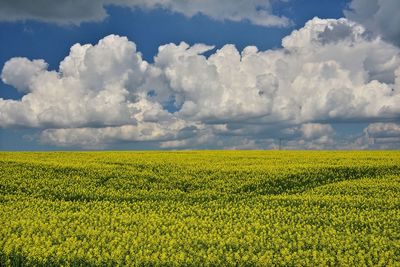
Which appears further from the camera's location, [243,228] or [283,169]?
[283,169]

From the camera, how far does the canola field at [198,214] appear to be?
14.9 metres

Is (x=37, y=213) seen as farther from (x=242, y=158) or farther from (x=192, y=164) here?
(x=242, y=158)

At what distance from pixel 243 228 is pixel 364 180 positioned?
16.8 metres

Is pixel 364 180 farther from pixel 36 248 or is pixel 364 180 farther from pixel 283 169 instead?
pixel 36 248

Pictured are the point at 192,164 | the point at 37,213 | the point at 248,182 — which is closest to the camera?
the point at 37,213

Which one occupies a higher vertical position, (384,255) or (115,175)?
(115,175)

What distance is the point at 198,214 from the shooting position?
2262cm

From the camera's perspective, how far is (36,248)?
49.9ft

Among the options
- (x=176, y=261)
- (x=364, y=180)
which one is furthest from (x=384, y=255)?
(x=364, y=180)

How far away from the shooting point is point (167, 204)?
2545 cm

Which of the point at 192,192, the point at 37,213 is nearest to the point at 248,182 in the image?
the point at 192,192

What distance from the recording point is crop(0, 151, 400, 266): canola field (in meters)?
14.9

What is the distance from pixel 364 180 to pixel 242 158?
46.8 ft

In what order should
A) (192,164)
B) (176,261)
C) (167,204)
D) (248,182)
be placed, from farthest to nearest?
(192,164) < (248,182) < (167,204) < (176,261)
